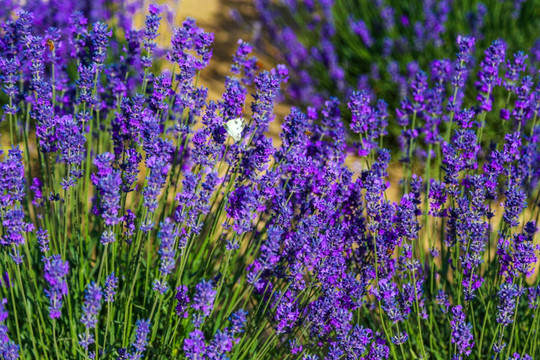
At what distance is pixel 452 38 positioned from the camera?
5.51 metres

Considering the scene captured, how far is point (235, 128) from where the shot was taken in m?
2.64

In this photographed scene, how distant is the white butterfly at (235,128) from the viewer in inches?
102

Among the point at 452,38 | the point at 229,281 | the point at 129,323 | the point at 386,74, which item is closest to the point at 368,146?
the point at 229,281

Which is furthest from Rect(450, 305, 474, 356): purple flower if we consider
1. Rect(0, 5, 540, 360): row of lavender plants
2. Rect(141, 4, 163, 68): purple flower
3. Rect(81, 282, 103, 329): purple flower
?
Rect(141, 4, 163, 68): purple flower

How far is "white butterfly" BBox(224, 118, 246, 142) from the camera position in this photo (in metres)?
2.59

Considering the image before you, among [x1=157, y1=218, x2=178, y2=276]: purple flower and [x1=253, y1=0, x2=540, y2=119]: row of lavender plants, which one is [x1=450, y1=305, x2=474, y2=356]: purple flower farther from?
[x1=253, y1=0, x2=540, y2=119]: row of lavender plants

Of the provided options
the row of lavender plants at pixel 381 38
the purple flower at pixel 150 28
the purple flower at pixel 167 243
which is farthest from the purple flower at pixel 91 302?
the row of lavender plants at pixel 381 38

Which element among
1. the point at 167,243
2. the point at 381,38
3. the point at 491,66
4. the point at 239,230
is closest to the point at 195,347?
the point at 167,243

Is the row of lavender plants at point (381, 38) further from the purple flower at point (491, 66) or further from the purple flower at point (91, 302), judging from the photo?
the purple flower at point (91, 302)

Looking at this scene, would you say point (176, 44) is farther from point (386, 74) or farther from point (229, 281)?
point (386, 74)

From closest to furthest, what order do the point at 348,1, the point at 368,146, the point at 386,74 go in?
the point at 368,146
the point at 386,74
the point at 348,1

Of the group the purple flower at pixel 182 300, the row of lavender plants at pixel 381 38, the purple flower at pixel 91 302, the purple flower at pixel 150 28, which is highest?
the row of lavender plants at pixel 381 38

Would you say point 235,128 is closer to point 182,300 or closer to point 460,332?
point 182,300

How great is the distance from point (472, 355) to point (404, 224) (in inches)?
30.9
